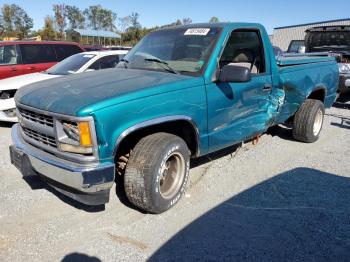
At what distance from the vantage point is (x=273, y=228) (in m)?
3.37

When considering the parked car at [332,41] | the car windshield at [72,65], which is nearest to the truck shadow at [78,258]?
the car windshield at [72,65]

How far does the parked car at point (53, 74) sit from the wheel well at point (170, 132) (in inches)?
127

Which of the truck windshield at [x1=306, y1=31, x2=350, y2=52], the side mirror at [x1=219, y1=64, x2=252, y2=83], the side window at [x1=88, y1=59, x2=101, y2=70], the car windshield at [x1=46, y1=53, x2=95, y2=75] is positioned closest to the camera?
the side mirror at [x1=219, y1=64, x2=252, y2=83]

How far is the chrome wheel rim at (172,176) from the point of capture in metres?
3.70

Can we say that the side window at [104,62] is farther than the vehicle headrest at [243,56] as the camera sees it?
Yes

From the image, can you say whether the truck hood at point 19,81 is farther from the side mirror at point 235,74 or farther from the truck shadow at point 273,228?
the truck shadow at point 273,228

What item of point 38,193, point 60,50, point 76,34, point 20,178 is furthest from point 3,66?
point 76,34

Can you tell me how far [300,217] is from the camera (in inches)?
141

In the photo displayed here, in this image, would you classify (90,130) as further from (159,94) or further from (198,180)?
(198,180)

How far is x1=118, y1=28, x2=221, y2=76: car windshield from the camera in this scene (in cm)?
395

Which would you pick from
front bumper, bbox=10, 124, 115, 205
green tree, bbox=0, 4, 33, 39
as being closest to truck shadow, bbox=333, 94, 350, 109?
front bumper, bbox=10, 124, 115, 205

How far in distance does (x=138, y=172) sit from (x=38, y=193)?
1.48 meters

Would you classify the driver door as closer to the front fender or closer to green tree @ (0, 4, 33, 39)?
the front fender

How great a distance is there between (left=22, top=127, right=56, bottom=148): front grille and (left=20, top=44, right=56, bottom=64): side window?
6.18 metres
